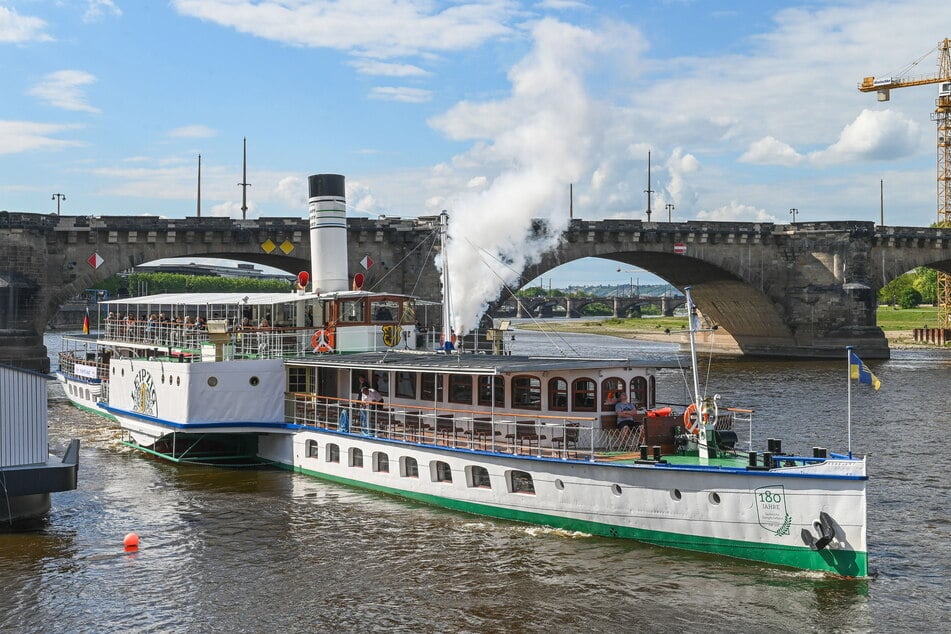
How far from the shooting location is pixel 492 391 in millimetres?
25703

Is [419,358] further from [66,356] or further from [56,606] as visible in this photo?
[66,356]

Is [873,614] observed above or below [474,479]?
below

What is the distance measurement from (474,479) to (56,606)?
10.4 meters

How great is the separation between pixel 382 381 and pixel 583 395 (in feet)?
24.1

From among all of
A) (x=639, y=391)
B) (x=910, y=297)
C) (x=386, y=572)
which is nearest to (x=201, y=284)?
(x=910, y=297)

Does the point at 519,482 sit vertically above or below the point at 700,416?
below

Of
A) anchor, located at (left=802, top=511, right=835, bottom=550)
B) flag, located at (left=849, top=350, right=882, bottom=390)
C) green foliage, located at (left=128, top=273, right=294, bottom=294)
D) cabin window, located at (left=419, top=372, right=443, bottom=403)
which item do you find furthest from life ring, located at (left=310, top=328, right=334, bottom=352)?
green foliage, located at (left=128, top=273, right=294, bottom=294)

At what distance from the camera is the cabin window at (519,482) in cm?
2389

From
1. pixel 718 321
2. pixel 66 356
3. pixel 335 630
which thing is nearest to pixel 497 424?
pixel 335 630

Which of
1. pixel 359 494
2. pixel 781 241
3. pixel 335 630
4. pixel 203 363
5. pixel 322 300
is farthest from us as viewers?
pixel 781 241

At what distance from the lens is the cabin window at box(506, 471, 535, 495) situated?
23.9m

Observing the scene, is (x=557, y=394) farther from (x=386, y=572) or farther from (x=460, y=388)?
(x=386, y=572)

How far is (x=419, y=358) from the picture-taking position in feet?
96.3

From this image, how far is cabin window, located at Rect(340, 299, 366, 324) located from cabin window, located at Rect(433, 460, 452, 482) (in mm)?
8361
